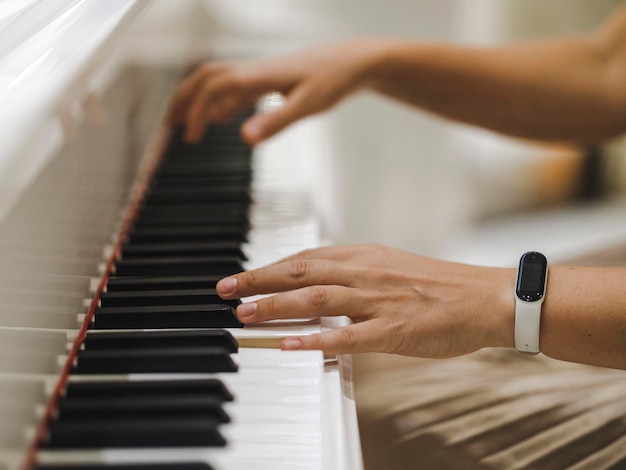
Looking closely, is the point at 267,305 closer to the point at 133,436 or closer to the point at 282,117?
the point at 133,436

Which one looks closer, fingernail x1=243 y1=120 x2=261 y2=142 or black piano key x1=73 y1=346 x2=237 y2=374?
black piano key x1=73 y1=346 x2=237 y2=374

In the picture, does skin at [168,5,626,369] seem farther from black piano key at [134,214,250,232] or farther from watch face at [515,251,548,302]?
black piano key at [134,214,250,232]

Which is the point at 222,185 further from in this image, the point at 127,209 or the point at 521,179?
the point at 521,179

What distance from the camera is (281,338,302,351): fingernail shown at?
71 cm

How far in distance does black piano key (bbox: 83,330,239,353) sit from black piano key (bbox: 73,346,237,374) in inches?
0.6

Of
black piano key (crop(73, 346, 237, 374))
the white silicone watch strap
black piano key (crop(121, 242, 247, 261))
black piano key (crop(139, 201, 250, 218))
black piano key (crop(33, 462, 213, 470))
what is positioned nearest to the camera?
black piano key (crop(33, 462, 213, 470))

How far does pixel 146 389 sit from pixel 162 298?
17 cm

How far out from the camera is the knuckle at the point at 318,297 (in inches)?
29.1

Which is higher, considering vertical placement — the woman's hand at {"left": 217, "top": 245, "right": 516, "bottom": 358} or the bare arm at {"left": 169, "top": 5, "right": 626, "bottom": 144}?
the bare arm at {"left": 169, "top": 5, "right": 626, "bottom": 144}

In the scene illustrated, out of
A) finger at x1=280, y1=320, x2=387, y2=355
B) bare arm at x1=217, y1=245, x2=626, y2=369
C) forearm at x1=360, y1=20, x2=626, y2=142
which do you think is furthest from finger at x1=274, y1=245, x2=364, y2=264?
forearm at x1=360, y1=20, x2=626, y2=142

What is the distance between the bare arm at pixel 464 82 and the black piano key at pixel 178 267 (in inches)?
18.3

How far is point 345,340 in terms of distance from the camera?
28.1 inches

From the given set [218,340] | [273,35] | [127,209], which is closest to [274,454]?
[218,340]

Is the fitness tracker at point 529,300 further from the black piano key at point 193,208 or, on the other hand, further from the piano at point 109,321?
the black piano key at point 193,208
